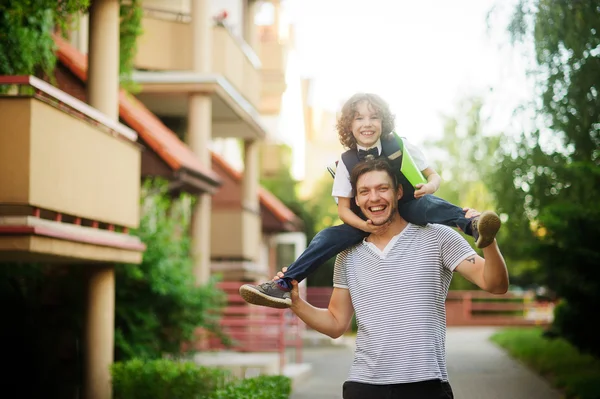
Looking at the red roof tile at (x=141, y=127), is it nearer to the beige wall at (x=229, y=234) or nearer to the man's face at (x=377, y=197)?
the beige wall at (x=229, y=234)

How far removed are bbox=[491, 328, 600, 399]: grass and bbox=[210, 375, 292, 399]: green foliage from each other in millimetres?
3849

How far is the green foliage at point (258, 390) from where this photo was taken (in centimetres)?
843

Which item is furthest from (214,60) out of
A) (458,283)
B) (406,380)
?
(458,283)

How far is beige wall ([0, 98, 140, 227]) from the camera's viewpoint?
8.80 metres

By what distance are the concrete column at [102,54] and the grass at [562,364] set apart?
6137 millimetres

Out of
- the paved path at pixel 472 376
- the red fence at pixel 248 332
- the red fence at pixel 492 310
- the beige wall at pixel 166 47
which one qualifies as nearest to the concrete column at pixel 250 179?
the red fence at pixel 248 332

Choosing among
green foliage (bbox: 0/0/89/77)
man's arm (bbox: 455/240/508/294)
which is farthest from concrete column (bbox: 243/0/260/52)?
man's arm (bbox: 455/240/508/294)

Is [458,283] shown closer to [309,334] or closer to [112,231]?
[309,334]

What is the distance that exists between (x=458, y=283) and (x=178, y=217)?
30997mm

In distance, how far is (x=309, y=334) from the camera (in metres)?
30.3

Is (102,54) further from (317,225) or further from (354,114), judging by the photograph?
(317,225)

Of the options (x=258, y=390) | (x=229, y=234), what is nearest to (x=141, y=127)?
(x=229, y=234)

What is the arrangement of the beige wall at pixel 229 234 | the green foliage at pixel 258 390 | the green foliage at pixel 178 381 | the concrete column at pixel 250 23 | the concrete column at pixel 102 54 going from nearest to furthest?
the green foliage at pixel 258 390 → the green foliage at pixel 178 381 → the concrete column at pixel 102 54 → the beige wall at pixel 229 234 → the concrete column at pixel 250 23

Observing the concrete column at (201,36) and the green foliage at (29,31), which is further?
the concrete column at (201,36)
